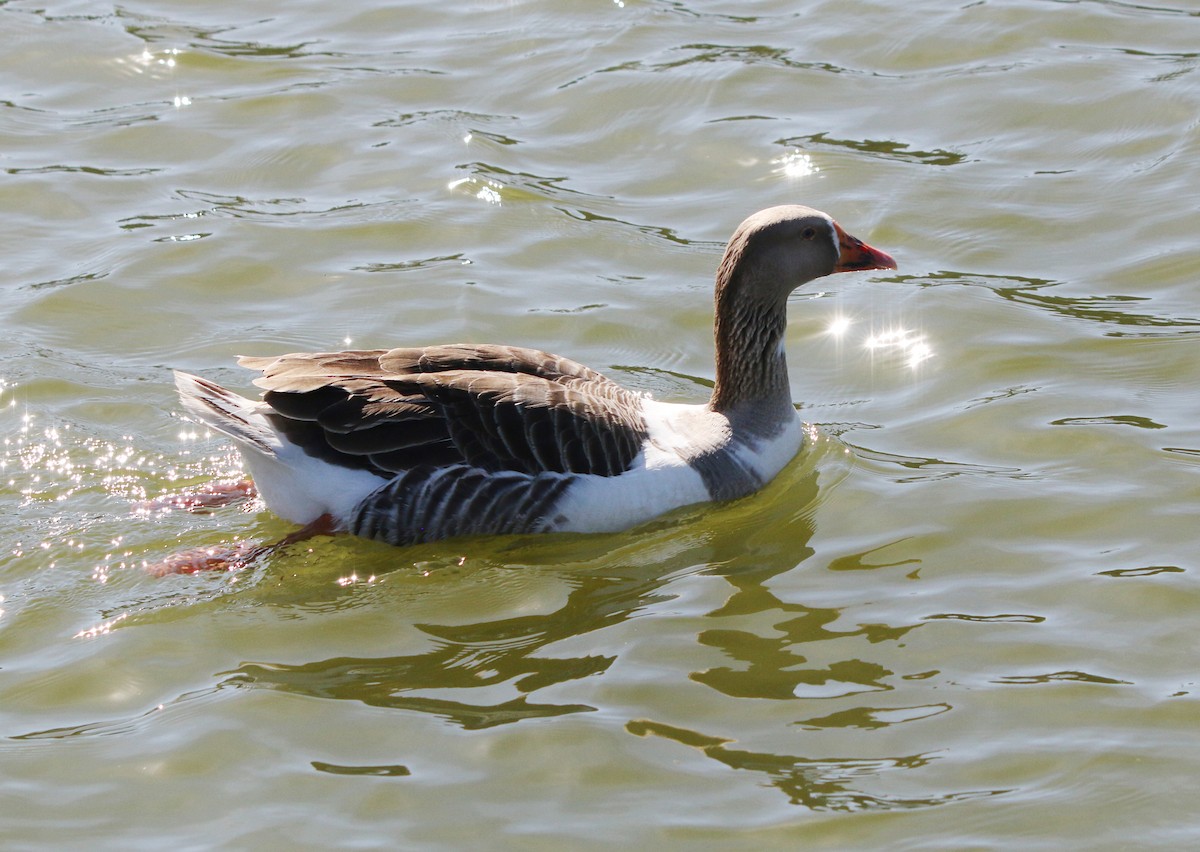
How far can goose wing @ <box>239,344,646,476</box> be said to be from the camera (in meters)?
9.17

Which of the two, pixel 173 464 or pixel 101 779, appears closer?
pixel 101 779

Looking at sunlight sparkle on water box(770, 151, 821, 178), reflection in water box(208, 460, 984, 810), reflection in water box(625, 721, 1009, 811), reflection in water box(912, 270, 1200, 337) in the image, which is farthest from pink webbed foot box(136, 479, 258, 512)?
Result: sunlight sparkle on water box(770, 151, 821, 178)

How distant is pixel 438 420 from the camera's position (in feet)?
30.2

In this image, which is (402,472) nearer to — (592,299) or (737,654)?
(737,654)

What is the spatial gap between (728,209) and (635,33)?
151 inches

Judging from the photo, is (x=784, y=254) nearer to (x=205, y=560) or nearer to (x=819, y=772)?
(x=819, y=772)

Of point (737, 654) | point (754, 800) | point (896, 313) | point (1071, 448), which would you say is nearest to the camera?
point (754, 800)

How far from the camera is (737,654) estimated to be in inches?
319

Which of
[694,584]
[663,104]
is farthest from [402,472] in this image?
[663,104]

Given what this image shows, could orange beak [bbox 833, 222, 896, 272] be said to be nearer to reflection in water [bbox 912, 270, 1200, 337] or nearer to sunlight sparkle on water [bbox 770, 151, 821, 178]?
reflection in water [bbox 912, 270, 1200, 337]

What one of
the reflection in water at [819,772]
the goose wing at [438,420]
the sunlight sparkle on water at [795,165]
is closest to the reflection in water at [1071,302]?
the sunlight sparkle on water at [795,165]

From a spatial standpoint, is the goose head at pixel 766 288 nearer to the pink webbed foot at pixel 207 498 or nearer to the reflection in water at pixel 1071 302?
the reflection in water at pixel 1071 302

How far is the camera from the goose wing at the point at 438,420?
917cm

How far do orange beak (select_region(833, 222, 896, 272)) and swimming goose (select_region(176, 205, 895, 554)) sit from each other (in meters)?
1.60
